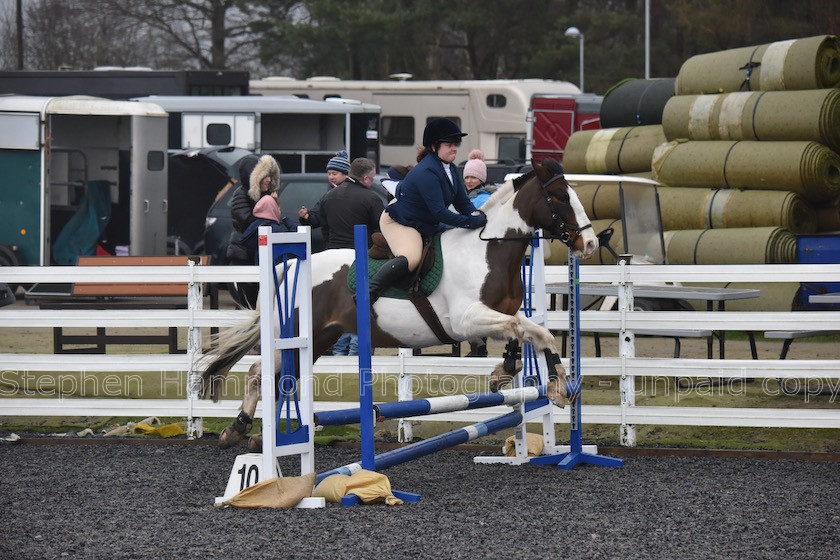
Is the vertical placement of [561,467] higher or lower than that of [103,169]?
lower

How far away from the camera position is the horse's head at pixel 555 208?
Result: 7887 millimetres

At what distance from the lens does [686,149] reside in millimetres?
16469

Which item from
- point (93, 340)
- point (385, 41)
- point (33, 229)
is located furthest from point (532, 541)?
point (385, 41)

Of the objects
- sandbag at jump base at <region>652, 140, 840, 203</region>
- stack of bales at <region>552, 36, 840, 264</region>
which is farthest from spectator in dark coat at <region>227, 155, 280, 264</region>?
sandbag at jump base at <region>652, 140, 840, 203</region>

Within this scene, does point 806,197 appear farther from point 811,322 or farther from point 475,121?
point 475,121

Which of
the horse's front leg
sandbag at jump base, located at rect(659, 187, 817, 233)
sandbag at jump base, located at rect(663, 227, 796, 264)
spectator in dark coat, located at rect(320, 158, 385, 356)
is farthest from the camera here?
sandbag at jump base, located at rect(659, 187, 817, 233)

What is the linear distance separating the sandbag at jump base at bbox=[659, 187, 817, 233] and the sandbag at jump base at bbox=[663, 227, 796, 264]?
0.68 feet

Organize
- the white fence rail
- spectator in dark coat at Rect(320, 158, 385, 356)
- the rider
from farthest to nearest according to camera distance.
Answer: spectator in dark coat at Rect(320, 158, 385, 356), the white fence rail, the rider

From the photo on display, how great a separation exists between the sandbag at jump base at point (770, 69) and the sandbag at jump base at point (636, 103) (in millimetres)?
1503

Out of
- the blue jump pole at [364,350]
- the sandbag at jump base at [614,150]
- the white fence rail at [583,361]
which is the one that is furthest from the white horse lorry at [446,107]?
the blue jump pole at [364,350]

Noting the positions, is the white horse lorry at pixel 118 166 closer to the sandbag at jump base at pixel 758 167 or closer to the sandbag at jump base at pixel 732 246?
the sandbag at jump base at pixel 758 167

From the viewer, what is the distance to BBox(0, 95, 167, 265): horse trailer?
18.6 metres

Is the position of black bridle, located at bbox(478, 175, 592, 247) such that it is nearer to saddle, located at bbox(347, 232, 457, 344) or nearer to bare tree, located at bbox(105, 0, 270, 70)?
saddle, located at bbox(347, 232, 457, 344)

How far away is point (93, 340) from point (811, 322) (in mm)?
5847
